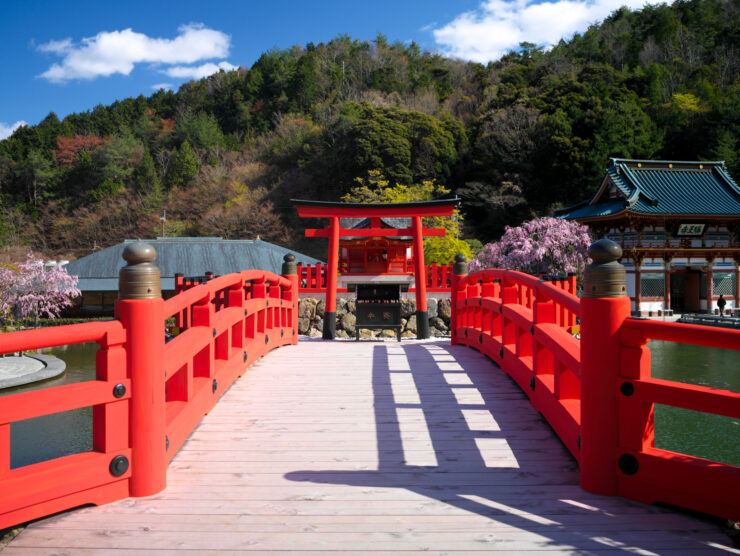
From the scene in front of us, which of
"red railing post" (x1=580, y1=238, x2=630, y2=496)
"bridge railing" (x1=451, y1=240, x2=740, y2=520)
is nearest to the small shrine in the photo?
"bridge railing" (x1=451, y1=240, x2=740, y2=520)

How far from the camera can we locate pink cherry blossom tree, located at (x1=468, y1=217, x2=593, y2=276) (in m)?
23.3

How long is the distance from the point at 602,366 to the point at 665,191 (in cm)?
2299

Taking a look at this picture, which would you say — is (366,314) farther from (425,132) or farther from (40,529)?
(425,132)

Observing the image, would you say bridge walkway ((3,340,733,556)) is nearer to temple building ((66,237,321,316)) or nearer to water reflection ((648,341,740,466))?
water reflection ((648,341,740,466))

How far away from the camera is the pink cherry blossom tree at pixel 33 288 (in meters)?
18.7

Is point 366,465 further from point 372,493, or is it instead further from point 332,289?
point 332,289

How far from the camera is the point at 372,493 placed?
8.27 feet

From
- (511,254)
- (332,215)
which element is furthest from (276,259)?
(332,215)

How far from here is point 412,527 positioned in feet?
7.18

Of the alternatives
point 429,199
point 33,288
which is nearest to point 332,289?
point 33,288

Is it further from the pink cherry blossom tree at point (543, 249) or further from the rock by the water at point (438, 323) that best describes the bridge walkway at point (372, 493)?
the pink cherry blossom tree at point (543, 249)

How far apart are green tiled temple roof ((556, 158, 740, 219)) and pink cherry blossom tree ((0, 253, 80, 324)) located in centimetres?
2155

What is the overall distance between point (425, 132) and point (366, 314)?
2621 cm

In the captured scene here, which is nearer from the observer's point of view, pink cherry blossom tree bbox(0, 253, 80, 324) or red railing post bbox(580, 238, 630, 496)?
red railing post bbox(580, 238, 630, 496)
